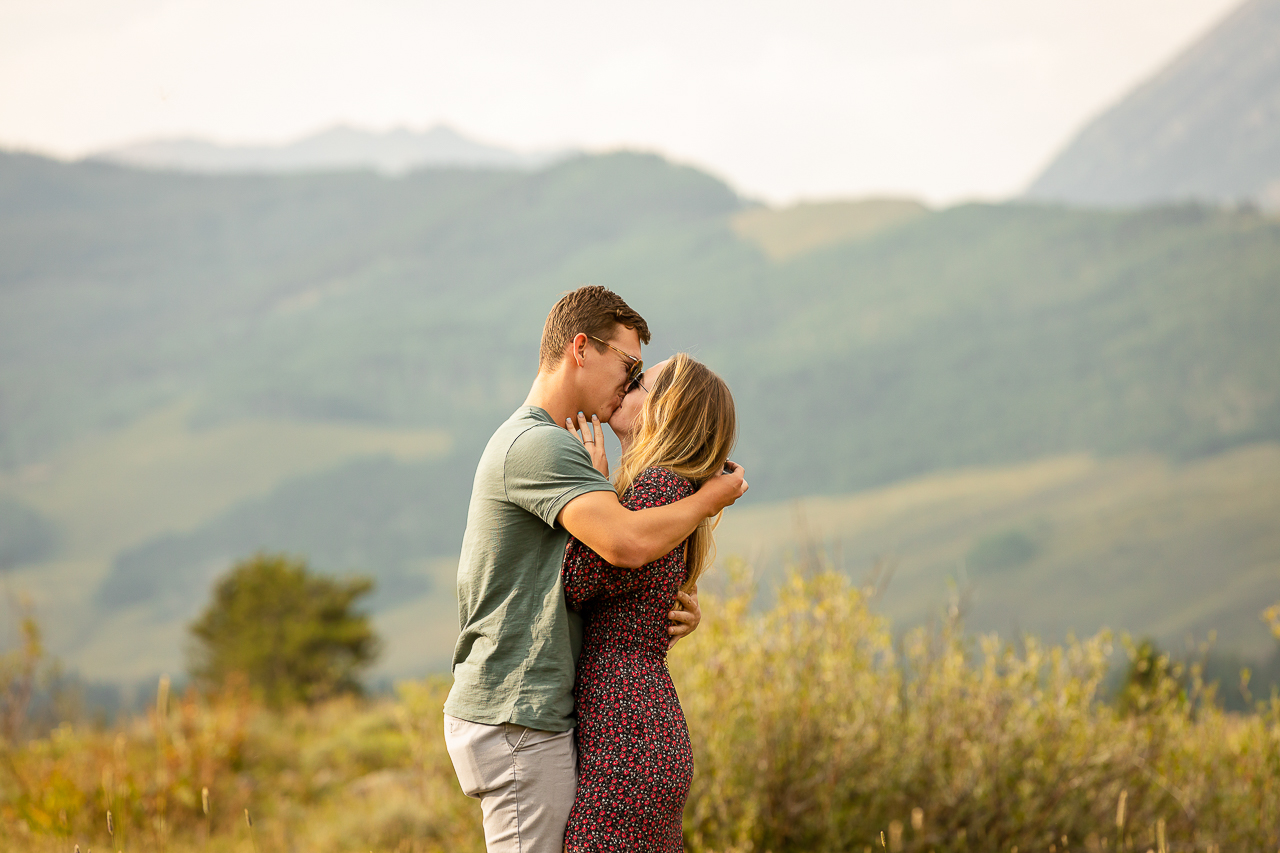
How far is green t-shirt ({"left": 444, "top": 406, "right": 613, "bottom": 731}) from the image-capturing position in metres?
2.52

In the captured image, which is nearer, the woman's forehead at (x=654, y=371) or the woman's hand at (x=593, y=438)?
the woman's forehead at (x=654, y=371)

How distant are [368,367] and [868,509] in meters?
80.7

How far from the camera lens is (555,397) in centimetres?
278

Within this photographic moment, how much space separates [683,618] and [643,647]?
0.53ft

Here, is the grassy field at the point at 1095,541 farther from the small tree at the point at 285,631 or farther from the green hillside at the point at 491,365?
the small tree at the point at 285,631

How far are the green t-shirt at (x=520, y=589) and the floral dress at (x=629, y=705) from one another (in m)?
0.06

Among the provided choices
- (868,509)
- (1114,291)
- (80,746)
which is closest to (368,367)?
(868,509)

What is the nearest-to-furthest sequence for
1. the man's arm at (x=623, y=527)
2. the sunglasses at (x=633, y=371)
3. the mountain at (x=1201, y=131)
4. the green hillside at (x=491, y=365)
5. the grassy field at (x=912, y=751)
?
the man's arm at (x=623, y=527)
the sunglasses at (x=633, y=371)
the grassy field at (x=912, y=751)
the green hillside at (x=491, y=365)
the mountain at (x=1201, y=131)

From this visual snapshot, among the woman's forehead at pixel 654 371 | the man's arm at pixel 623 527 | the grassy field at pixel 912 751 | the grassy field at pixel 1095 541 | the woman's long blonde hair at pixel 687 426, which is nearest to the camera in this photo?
the man's arm at pixel 623 527

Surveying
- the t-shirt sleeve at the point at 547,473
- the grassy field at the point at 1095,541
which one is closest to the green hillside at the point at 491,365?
the grassy field at the point at 1095,541

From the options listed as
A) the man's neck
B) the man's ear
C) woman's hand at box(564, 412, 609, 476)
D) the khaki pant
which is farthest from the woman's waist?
the man's ear

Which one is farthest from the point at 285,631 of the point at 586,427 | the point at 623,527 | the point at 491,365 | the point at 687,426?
the point at 491,365

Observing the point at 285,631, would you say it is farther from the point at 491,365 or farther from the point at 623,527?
the point at 491,365

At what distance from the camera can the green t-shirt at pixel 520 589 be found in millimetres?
2516
